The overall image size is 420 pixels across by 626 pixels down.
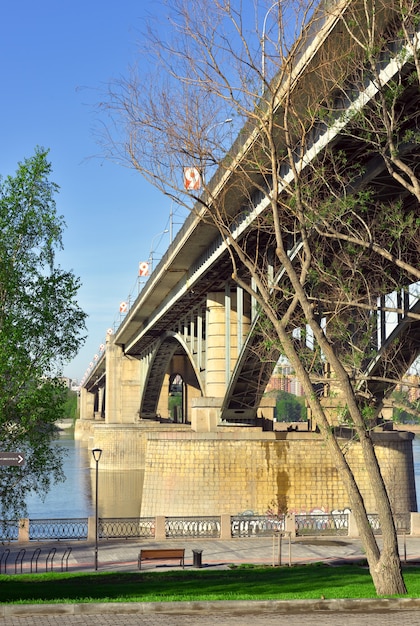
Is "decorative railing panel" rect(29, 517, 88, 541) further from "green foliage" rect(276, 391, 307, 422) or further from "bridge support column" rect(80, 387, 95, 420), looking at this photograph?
"green foliage" rect(276, 391, 307, 422)

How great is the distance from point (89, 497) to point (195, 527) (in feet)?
74.2

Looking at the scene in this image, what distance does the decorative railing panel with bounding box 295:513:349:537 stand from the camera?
2938cm

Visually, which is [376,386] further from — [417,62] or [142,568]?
[417,62]

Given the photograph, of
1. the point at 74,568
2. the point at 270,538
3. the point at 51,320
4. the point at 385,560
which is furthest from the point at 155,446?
the point at 385,560

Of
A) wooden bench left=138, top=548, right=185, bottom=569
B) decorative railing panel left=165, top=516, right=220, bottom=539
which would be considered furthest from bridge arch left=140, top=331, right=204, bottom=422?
wooden bench left=138, top=548, right=185, bottom=569

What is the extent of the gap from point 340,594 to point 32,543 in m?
14.9

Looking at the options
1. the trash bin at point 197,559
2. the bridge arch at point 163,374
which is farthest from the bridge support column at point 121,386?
the trash bin at point 197,559

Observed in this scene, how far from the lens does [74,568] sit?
22844 millimetres

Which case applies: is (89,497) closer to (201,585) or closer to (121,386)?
(121,386)

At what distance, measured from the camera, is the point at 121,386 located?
80312 millimetres

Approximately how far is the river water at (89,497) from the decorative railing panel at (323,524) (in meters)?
→ 12.8

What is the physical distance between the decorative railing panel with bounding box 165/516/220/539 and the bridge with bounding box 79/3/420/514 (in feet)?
15.2

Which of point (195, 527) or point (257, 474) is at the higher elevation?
point (257, 474)

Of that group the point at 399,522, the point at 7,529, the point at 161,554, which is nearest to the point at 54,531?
the point at 7,529
